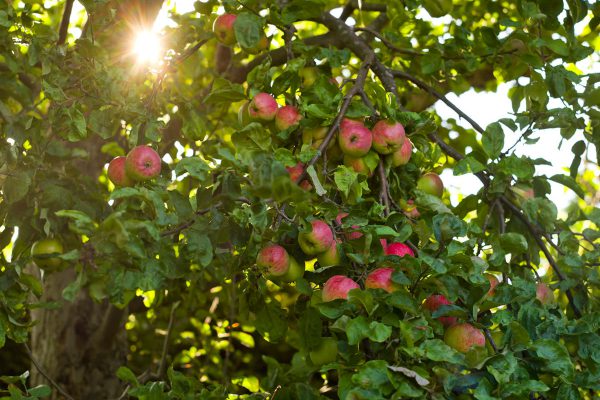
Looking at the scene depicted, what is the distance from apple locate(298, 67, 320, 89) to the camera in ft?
6.59

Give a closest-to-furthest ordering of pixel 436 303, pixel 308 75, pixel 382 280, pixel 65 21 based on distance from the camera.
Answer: pixel 382 280, pixel 436 303, pixel 308 75, pixel 65 21

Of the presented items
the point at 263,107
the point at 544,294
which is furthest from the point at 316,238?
the point at 544,294

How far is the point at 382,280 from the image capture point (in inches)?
58.8

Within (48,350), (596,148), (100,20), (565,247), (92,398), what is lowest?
(92,398)

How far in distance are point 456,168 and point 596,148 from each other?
600mm

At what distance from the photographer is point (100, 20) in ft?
7.71

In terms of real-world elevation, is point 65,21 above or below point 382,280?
above

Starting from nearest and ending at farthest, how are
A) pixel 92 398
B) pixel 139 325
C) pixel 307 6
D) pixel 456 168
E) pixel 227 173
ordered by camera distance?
pixel 227 173 → pixel 456 168 → pixel 307 6 → pixel 92 398 → pixel 139 325

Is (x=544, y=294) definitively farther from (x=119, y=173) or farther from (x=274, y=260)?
(x=119, y=173)

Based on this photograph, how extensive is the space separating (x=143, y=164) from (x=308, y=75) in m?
0.52

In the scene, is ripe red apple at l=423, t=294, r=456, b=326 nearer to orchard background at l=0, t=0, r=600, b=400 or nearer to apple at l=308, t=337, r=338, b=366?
orchard background at l=0, t=0, r=600, b=400

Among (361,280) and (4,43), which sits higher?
(4,43)

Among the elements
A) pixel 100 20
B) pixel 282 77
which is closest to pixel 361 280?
pixel 282 77

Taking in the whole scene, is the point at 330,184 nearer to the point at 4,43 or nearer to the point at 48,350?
the point at 4,43
